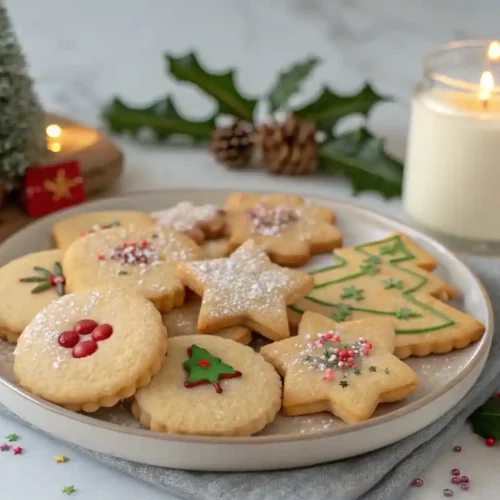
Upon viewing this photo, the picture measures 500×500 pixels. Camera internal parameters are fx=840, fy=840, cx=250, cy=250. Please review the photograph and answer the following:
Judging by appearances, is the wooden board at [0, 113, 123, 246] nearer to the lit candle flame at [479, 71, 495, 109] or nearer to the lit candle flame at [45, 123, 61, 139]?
the lit candle flame at [45, 123, 61, 139]

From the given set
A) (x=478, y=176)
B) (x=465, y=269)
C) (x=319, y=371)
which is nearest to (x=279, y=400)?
(x=319, y=371)

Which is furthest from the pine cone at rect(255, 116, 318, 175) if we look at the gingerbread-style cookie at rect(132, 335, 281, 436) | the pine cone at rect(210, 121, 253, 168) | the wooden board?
the gingerbread-style cookie at rect(132, 335, 281, 436)

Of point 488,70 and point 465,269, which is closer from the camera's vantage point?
point 465,269

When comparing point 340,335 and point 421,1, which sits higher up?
point 421,1

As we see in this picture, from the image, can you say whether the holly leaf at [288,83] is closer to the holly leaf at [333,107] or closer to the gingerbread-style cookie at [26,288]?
the holly leaf at [333,107]

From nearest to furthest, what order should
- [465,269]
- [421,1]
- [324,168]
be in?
1. [465,269]
2. [324,168]
3. [421,1]

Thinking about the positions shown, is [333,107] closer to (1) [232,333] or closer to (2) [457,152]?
(2) [457,152]

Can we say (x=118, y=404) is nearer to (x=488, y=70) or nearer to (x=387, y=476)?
(x=387, y=476)

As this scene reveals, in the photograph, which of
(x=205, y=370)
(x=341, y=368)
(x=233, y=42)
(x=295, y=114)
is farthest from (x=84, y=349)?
(x=233, y=42)
